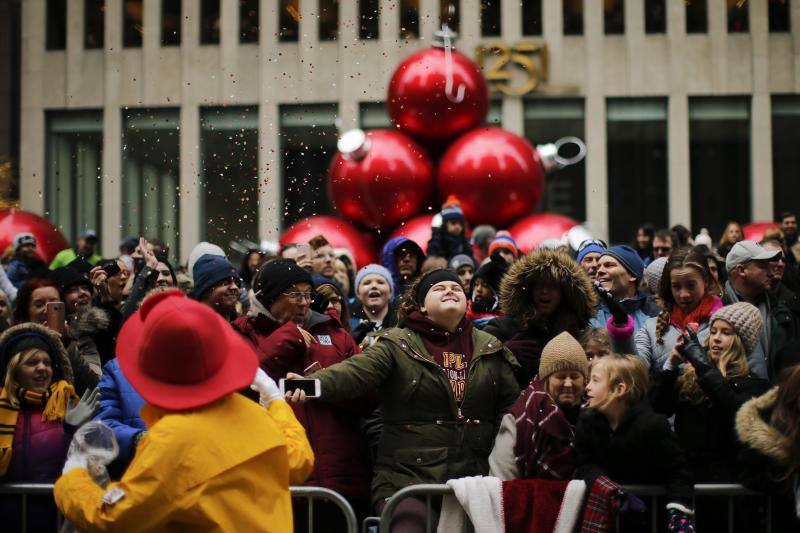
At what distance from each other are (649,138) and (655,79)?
1341mm

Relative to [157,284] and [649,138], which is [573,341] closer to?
[157,284]

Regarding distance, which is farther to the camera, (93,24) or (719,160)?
(93,24)

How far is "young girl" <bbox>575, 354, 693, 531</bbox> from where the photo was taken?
5500mm

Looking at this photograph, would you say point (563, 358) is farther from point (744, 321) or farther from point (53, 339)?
point (53, 339)

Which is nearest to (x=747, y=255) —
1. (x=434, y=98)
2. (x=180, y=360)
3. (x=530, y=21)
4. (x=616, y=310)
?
(x=616, y=310)

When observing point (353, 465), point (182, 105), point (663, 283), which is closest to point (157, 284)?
point (353, 465)

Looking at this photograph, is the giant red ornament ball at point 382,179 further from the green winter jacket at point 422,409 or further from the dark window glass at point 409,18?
the dark window glass at point 409,18

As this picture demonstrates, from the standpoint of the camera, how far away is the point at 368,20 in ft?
81.7

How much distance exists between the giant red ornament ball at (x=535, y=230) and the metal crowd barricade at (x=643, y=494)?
814 centimetres

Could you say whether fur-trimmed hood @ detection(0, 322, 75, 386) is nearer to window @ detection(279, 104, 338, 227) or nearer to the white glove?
the white glove

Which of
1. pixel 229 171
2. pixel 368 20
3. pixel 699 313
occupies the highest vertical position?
pixel 368 20

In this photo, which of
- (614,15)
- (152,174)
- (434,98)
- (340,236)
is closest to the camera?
(434,98)

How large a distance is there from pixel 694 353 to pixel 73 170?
23412 mm

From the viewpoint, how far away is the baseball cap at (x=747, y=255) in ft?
24.3
